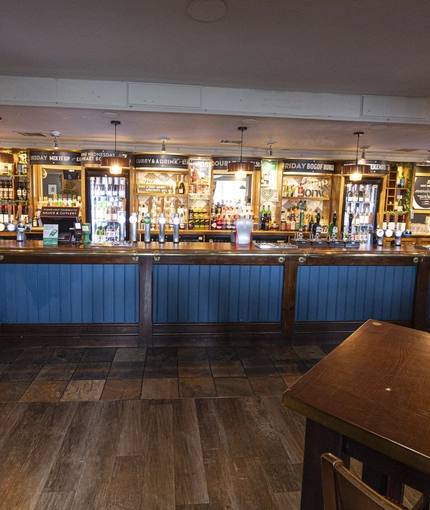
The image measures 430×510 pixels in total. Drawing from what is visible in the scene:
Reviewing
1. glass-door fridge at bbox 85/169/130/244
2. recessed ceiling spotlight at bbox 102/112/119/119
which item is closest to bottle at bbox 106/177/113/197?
glass-door fridge at bbox 85/169/130/244

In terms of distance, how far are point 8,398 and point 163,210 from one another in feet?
19.8

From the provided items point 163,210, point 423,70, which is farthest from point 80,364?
point 163,210

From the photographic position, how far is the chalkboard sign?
921cm

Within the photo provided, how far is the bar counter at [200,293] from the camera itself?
4.15 m

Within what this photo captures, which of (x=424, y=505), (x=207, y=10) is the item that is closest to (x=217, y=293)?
(x=207, y=10)

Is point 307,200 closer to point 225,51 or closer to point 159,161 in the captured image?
point 159,161

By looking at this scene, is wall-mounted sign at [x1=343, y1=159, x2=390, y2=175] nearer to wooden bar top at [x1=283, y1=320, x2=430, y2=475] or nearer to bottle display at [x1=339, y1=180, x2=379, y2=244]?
bottle display at [x1=339, y1=180, x2=379, y2=244]

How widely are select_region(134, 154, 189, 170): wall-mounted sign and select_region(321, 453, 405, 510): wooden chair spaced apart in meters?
7.73

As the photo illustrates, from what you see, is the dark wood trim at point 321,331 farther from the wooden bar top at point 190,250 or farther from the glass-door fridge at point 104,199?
the glass-door fridge at point 104,199

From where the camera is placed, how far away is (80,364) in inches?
148

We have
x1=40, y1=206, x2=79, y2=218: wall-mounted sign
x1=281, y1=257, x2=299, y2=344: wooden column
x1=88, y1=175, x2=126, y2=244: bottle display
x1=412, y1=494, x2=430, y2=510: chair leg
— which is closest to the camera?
x1=412, y1=494, x2=430, y2=510: chair leg

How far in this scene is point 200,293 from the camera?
431cm

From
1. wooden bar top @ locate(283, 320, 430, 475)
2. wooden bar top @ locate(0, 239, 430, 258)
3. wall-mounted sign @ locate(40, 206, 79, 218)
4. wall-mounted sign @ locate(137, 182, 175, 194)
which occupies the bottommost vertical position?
wooden bar top @ locate(283, 320, 430, 475)

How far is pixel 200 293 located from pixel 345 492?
3517 millimetres
